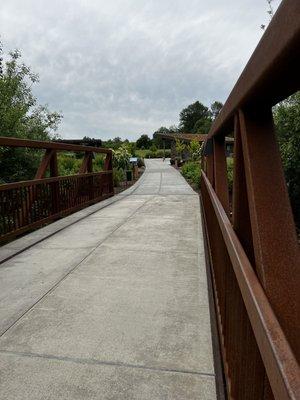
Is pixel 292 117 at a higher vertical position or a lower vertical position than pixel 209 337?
higher

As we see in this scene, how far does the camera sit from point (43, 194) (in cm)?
760

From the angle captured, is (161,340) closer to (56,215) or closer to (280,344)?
(280,344)

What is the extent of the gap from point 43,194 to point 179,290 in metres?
4.49

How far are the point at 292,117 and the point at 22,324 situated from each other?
9.69 meters

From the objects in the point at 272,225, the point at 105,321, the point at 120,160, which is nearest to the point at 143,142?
the point at 120,160

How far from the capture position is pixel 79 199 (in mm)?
10023

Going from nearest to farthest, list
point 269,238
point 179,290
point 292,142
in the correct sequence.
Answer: point 269,238 < point 179,290 < point 292,142

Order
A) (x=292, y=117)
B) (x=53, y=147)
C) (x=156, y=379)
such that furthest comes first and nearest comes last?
1. (x=292, y=117)
2. (x=53, y=147)
3. (x=156, y=379)

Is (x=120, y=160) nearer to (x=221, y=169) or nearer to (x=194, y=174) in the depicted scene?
(x=194, y=174)

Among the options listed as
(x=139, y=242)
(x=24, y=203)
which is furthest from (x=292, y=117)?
(x=24, y=203)

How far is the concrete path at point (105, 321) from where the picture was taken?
2.35 metres

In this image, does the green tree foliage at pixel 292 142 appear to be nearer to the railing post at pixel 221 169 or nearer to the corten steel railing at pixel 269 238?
the railing post at pixel 221 169

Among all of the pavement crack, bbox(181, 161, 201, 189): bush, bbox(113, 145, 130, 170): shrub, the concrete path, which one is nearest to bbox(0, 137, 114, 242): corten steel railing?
the concrete path

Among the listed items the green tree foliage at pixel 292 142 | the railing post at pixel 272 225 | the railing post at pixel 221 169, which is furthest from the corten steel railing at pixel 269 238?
the green tree foliage at pixel 292 142
